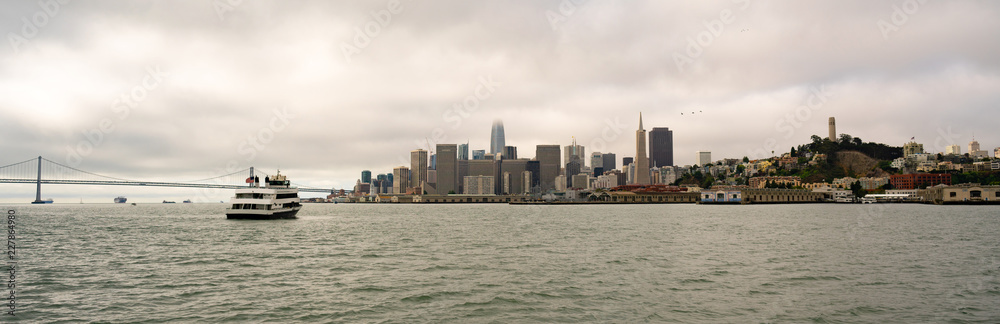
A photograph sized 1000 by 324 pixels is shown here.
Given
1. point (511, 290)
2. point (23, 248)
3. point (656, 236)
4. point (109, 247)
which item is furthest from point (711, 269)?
point (23, 248)

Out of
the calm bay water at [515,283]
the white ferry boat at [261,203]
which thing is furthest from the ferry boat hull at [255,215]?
the calm bay water at [515,283]

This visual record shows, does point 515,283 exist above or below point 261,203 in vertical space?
below

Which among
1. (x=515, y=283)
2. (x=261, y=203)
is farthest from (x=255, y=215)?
(x=515, y=283)

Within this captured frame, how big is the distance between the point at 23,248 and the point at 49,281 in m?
21.8

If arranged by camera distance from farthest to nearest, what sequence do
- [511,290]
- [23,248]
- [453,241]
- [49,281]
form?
[453,241] → [23,248] → [49,281] → [511,290]

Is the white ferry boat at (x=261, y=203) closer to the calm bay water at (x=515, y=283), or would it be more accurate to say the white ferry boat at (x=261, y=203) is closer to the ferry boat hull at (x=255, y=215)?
the ferry boat hull at (x=255, y=215)

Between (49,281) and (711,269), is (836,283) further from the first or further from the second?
(49,281)

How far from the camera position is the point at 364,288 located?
24.1 m

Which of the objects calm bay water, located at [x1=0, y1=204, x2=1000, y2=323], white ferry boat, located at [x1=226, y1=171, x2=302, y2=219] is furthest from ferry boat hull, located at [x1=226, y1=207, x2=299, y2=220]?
calm bay water, located at [x1=0, y1=204, x2=1000, y2=323]

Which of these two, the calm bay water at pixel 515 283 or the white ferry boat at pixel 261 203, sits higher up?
the white ferry boat at pixel 261 203

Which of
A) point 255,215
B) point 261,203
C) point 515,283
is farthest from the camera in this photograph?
point 255,215

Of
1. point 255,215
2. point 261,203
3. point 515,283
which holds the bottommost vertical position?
point 515,283

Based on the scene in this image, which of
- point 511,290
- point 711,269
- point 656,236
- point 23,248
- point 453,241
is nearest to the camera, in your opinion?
point 511,290

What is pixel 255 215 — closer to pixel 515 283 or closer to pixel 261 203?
pixel 261 203
